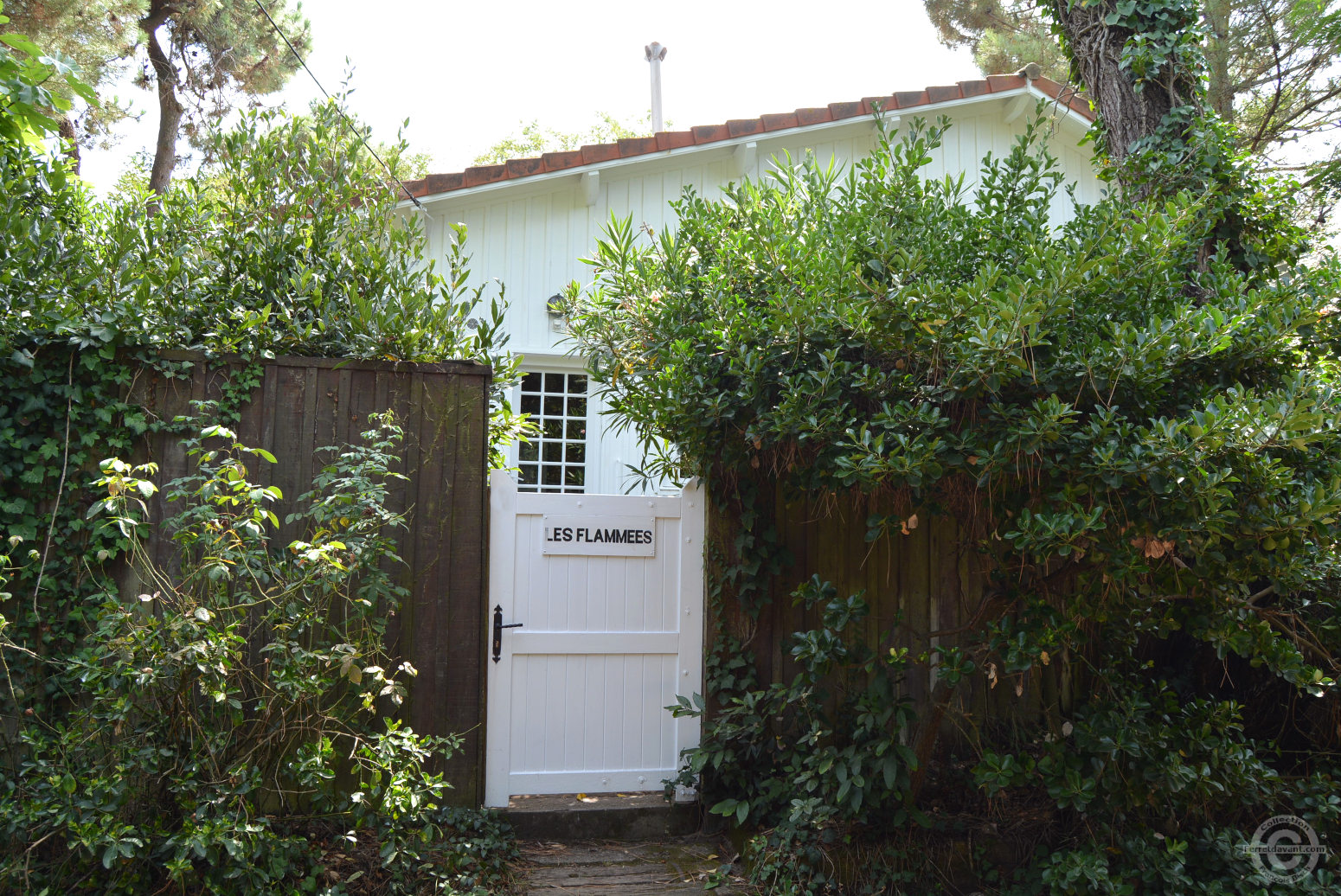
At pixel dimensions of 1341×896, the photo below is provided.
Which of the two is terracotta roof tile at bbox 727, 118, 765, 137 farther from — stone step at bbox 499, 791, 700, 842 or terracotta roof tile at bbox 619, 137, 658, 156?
stone step at bbox 499, 791, 700, 842

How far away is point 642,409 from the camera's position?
4.42m

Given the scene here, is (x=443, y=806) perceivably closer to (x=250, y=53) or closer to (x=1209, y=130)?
(x=1209, y=130)

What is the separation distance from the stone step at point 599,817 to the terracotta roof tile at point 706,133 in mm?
4958

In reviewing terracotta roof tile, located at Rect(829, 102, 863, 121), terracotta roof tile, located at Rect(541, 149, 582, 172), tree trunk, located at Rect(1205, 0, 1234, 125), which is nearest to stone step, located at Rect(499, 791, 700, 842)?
terracotta roof tile, located at Rect(541, 149, 582, 172)

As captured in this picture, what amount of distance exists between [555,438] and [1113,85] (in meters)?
4.79

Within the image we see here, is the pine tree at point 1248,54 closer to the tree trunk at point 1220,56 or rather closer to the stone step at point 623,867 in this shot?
the tree trunk at point 1220,56

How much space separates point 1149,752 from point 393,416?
3.61 m

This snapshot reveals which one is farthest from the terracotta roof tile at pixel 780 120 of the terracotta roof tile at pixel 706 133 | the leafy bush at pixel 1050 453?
the leafy bush at pixel 1050 453

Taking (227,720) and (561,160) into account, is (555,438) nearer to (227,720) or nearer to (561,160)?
(561,160)

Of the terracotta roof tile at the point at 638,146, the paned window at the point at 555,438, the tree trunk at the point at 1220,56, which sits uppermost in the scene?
the tree trunk at the point at 1220,56

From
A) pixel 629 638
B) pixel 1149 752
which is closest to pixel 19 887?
pixel 629 638

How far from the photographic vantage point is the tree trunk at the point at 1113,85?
16.1ft

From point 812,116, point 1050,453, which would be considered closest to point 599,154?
point 812,116

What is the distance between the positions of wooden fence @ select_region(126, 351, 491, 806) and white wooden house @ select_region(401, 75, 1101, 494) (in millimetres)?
3200
